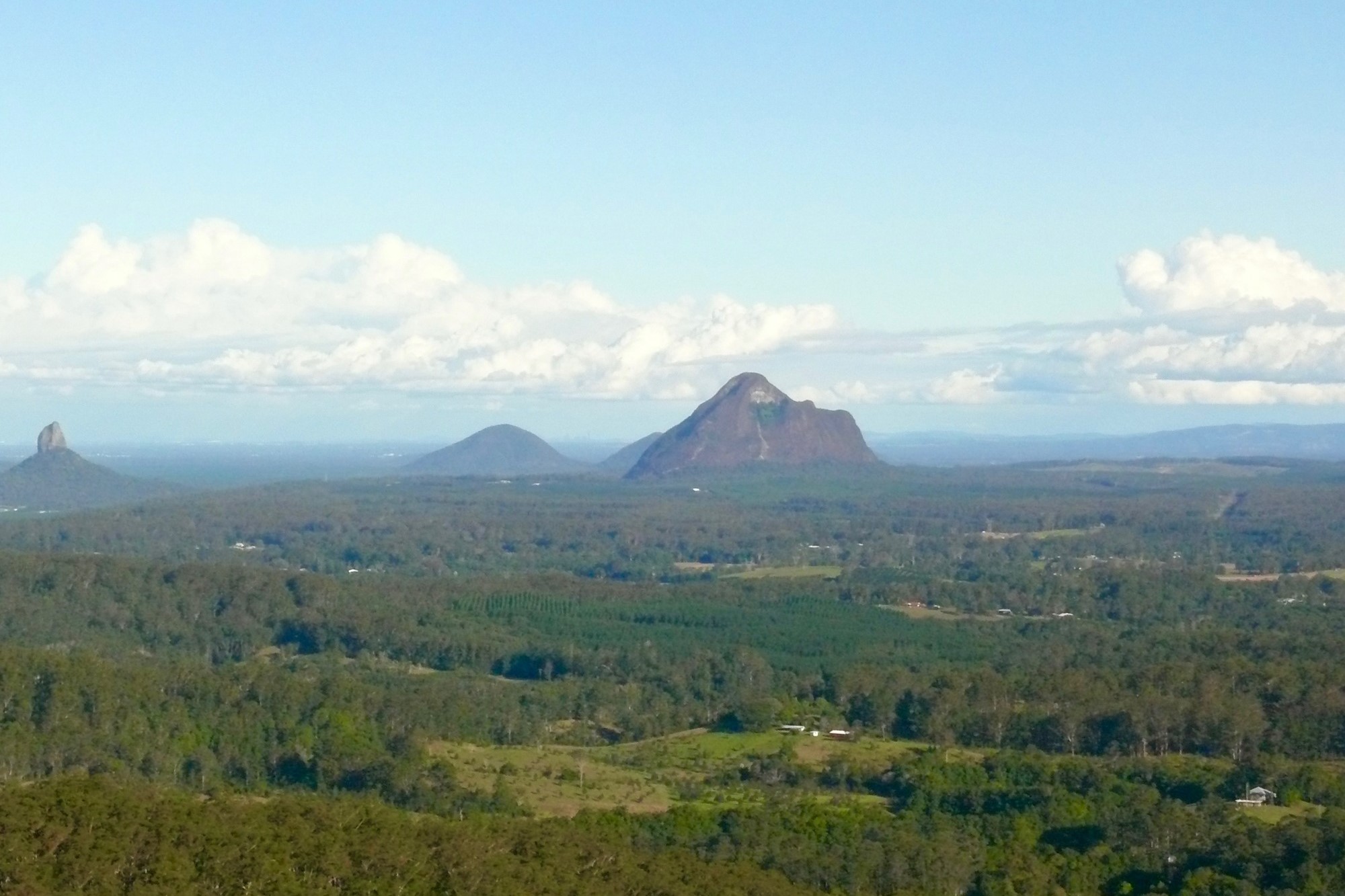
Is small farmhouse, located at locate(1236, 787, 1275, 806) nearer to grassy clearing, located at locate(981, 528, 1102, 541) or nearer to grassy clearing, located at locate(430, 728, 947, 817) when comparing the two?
grassy clearing, located at locate(430, 728, 947, 817)

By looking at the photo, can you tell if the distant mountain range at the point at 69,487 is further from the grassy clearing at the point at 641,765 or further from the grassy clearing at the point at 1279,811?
the grassy clearing at the point at 1279,811

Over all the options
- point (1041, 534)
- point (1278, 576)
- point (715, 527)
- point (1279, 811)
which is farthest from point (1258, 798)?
point (715, 527)

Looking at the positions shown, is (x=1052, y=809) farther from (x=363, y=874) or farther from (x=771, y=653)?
(x=771, y=653)

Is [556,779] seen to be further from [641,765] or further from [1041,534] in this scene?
[1041,534]

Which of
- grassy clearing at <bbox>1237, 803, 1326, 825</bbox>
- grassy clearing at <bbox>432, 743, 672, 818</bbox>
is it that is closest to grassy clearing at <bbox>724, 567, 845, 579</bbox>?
grassy clearing at <bbox>432, 743, 672, 818</bbox>

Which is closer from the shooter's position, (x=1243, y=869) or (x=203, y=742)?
(x=1243, y=869)

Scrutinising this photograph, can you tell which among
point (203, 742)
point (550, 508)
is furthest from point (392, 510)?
point (203, 742)
